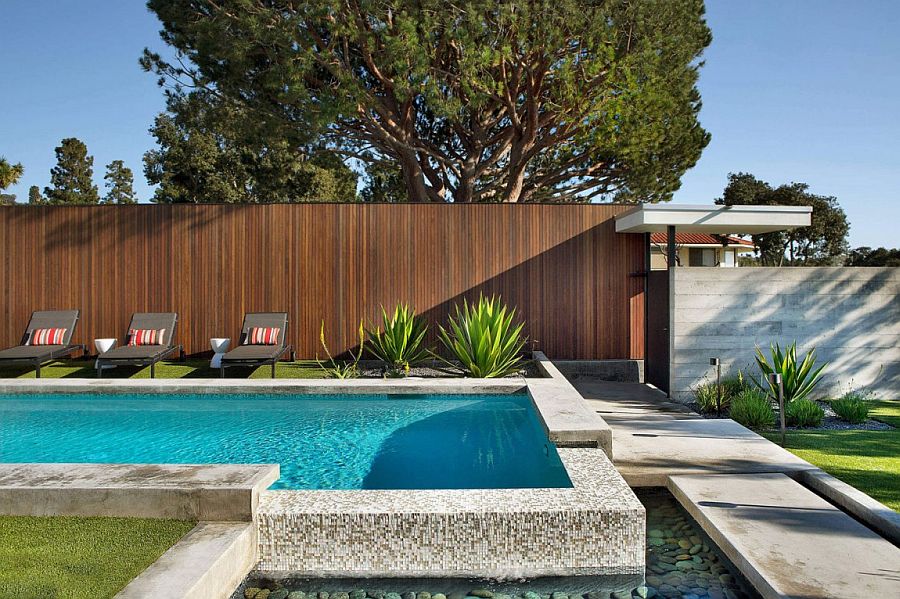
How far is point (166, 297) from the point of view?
31.9 ft

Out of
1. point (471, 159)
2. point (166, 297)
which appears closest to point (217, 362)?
point (166, 297)

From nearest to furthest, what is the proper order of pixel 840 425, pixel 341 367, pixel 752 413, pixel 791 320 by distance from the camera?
pixel 752 413 → pixel 840 425 → pixel 791 320 → pixel 341 367

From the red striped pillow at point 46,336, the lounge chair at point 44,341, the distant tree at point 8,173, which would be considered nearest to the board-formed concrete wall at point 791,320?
the lounge chair at point 44,341

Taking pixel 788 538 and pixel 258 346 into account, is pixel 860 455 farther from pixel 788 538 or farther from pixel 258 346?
pixel 258 346

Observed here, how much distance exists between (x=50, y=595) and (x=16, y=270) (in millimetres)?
9090

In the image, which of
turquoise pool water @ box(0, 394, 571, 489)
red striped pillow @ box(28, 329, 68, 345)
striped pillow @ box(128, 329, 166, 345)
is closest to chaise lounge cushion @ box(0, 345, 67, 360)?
red striped pillow @ box(28, 329, 68, 345)

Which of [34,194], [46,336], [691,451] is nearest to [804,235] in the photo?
[691,451]

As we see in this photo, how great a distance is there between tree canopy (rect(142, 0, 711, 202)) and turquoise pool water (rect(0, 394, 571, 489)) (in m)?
6.97

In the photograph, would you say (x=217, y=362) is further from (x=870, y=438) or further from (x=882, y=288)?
(x=882, y=288)

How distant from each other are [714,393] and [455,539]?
15.7ft

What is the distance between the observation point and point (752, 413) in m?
6.05

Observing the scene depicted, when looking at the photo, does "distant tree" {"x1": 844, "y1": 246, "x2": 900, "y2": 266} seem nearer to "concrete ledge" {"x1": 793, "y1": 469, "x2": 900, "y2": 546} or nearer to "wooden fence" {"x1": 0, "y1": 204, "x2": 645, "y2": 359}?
"wooden fence" {"x1": 0, "y1": 204, "x2": 645, "y2": 359}

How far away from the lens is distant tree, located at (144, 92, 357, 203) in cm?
1389

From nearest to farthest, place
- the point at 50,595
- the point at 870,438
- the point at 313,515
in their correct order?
1. the point at 50,595
2. the point at 313,515
3. the point at 870,438
